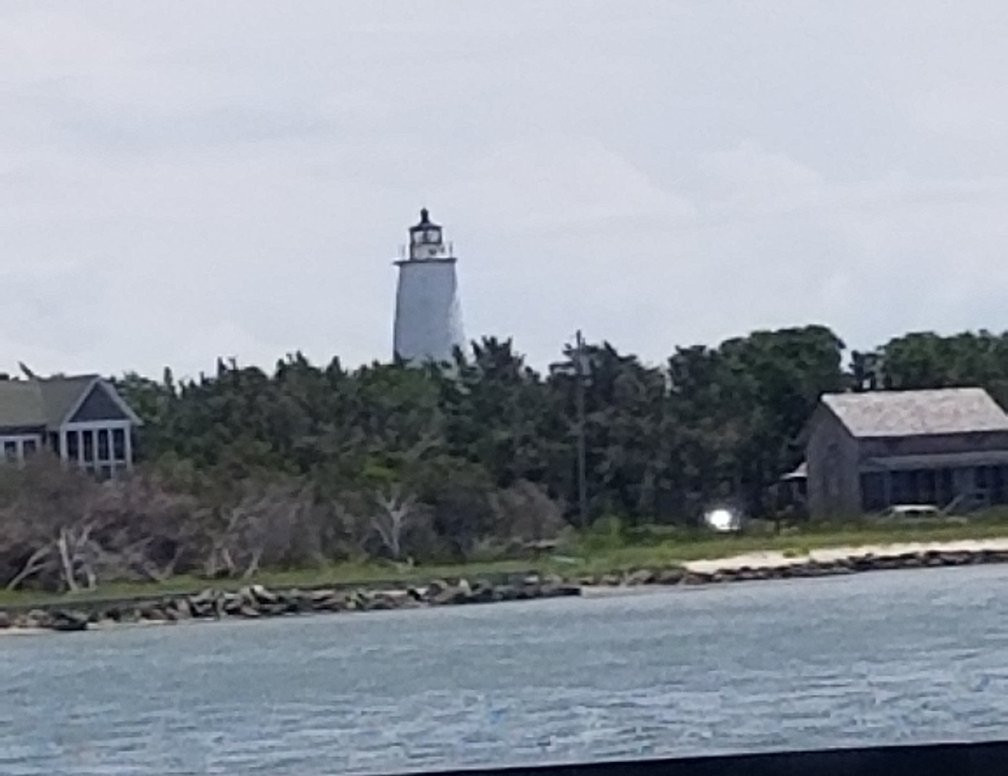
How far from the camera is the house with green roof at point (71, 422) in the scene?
5138cm

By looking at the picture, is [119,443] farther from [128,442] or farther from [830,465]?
[830,465]

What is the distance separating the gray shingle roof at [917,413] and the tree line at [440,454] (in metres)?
1.64

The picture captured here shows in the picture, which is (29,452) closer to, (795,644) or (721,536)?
(721,536)

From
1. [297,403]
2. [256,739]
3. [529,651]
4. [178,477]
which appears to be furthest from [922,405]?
[256,739]

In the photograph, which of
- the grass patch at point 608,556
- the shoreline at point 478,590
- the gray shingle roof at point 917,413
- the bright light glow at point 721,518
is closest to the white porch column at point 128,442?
the grass patch at point 608,556

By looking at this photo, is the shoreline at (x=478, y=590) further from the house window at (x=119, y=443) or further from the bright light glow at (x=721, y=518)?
the house window at (x=119, y=443)

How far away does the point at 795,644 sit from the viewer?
3306 centimetres

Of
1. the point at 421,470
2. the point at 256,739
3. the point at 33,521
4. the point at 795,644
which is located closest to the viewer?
the point at 256,739

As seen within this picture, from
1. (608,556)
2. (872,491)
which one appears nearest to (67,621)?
(608,556)

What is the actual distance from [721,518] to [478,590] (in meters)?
8.96

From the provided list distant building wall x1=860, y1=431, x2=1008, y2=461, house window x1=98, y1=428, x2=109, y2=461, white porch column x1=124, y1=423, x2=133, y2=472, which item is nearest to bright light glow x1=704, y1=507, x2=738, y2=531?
distant building wall x1=860, y1=431, x2=1008, y2=461

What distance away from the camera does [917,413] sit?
5438 centimetres

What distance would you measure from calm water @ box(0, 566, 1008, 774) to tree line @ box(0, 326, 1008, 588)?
2759mm

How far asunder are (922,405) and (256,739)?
33186 millimetres
